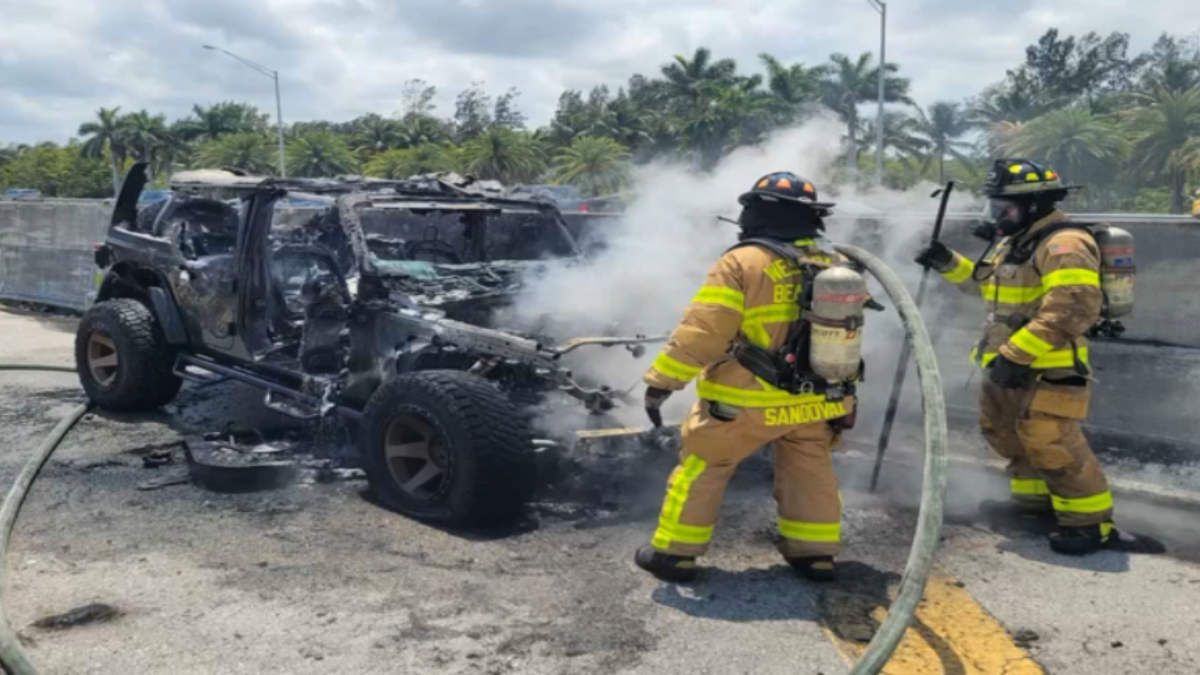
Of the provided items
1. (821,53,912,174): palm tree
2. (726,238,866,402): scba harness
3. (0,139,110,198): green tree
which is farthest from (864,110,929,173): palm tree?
(0,139,110,198): green tree

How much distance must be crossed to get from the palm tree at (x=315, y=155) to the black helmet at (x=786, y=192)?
54.5 meters

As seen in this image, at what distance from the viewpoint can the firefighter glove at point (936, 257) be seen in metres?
5.21

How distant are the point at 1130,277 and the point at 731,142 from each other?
4266 cm

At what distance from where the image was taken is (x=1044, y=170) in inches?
195

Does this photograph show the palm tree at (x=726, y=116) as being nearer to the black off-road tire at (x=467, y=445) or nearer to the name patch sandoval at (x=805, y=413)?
the black off-road tire at (x=467, y=445)

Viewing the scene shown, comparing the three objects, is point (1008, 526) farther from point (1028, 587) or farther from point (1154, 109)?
point (1154, 109)

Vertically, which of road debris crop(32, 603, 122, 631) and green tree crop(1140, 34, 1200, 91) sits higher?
green tree crop(1140, 34, 1200, 91)

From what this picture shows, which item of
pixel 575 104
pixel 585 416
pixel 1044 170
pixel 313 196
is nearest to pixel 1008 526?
pixel 1044 170

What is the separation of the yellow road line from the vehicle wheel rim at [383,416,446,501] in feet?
6.61

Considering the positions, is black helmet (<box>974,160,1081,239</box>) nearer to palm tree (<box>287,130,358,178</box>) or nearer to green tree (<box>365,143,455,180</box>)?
green tree (<box>365,143,455,180</box>)

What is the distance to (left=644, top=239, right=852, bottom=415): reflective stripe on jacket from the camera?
399 cm

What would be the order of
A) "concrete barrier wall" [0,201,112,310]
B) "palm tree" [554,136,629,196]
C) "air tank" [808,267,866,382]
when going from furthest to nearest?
"palm tree" [554,136,629,196]
"concrete barrier wall" [0,201,112,310]
"air tank" [808,267,866,382]

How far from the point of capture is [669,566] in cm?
416

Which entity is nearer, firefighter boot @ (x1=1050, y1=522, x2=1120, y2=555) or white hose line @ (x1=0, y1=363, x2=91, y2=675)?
white hose line @ (x1=0, y1=363, x2=91, y2=675)
